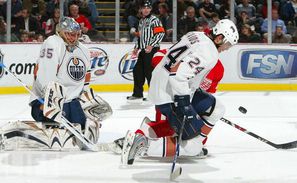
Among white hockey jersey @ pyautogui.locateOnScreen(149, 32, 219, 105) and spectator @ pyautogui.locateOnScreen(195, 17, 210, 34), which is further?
spectator @ pyautogui.locateOnScreen(195, 17, 210, 34)

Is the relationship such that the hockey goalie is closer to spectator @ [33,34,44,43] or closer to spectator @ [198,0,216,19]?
spectator @ [33,34,44,43]

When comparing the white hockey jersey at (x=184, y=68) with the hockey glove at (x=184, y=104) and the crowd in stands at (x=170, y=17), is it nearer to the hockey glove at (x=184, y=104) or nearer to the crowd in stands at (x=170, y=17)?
the hockey glove at (x=184, y=104)

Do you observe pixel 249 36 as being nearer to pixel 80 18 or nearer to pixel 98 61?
pixel 98 61

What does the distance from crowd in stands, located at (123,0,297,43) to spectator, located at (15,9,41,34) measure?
114cm

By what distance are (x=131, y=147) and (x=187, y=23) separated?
17.7 ft

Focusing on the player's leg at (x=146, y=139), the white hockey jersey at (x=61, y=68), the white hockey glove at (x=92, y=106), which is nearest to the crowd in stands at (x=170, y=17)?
the white hockey glove at (x=92, y=106)

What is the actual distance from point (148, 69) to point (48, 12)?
218 centimetres

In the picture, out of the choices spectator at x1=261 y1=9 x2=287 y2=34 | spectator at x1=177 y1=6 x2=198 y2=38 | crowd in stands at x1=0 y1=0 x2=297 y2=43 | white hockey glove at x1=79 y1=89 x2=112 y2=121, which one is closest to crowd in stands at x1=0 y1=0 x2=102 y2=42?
crowd in stands at x1=0 y1=0 x2=297 y2=43

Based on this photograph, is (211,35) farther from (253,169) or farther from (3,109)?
(3,109)

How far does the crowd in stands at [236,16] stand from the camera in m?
9.11

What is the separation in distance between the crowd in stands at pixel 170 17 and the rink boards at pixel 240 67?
0.66 feet

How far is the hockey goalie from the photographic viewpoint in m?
4.40

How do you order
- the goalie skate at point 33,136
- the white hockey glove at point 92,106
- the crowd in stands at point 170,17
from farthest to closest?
the crowd in stands at point 170,17
the white hockey glove at point 92,106
the goalie skate at point 33,136

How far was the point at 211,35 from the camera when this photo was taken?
413 cm
